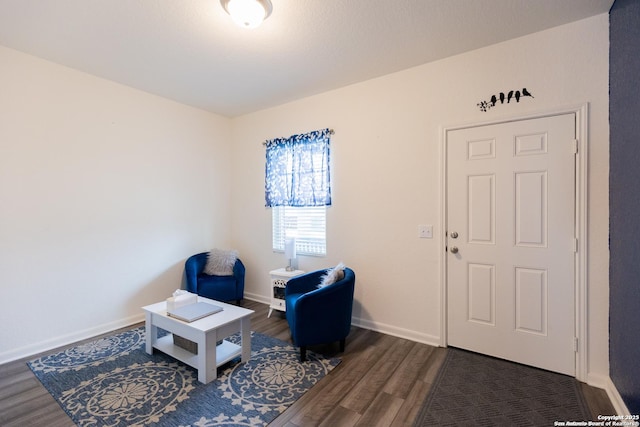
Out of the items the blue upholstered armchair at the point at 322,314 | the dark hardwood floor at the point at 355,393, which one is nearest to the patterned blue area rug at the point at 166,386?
the dark hardwood floor at the point at 355,393

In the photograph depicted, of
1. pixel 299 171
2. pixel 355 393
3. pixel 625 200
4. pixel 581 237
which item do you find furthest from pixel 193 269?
pixel 625 200

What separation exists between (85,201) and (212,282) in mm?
1643

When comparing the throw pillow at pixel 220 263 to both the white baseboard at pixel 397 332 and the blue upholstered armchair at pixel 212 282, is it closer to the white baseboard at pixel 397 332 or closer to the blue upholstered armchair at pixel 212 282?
the blue upholstered armchair at pixel 212 282

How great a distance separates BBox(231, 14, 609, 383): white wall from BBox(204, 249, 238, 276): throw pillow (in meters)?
0.61

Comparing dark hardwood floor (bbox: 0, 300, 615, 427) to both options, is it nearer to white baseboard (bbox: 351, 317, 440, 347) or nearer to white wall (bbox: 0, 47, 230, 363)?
white baseboard (bbox: 351, 317, 440, 347)

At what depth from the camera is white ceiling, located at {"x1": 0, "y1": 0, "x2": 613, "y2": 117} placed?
82.4 inches

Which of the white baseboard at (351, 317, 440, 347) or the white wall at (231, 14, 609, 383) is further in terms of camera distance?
the white baseboard at (351, 317, 440, 347)

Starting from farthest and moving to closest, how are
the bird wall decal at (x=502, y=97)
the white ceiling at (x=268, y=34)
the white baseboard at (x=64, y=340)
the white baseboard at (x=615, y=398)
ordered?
the white baseboard at (x=64, y=340), the bird wall decal at (x=502, y=97), the white ceiling at (x=268, y=34), the white baseboard at (x=615, y=398)

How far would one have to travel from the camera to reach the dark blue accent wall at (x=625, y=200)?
1.67m

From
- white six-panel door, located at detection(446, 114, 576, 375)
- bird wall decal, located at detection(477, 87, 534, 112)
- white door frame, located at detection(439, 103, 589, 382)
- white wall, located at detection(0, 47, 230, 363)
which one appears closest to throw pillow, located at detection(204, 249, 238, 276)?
white wall, located at detection(0, 47, 230, 363)

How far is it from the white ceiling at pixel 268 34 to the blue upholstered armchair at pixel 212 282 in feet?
7.39

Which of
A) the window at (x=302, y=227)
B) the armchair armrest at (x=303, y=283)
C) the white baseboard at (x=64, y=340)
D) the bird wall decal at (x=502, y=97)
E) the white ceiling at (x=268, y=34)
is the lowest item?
the white baseboard at (x=64, y=340)

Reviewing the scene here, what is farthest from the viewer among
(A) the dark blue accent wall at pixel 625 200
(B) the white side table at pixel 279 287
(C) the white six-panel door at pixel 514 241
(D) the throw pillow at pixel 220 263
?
(D) the throw pillow at pixel 220 263

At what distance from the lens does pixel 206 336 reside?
2.18 metres
